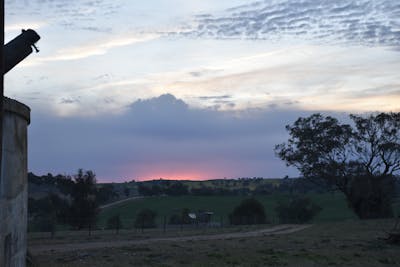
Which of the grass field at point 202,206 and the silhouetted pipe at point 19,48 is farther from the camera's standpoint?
the grass field at point 202,206

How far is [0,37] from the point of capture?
5500 mm

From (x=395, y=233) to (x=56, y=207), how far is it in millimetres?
33681

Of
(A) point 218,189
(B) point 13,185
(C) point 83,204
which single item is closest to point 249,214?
(C) point 83,204

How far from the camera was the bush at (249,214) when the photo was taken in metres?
64.1

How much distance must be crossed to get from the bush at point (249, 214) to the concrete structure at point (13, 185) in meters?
56.7

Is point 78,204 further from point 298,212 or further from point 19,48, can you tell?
point 19,48

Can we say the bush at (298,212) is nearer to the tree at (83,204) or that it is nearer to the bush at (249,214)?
the bush at (249,214)

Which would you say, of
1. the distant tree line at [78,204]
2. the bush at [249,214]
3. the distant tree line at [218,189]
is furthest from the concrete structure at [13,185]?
the distant tree line at [218,189]

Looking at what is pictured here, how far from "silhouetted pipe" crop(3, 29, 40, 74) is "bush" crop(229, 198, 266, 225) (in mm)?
57272

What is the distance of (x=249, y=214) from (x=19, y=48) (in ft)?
206

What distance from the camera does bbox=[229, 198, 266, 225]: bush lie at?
64.1 metres

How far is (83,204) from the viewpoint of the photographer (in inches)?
1998

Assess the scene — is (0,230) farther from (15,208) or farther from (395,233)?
(395,233)

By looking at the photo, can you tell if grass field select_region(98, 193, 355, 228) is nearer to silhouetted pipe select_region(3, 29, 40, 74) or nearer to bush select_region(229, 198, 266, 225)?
bush select_region(229, 198, 266, 225)
